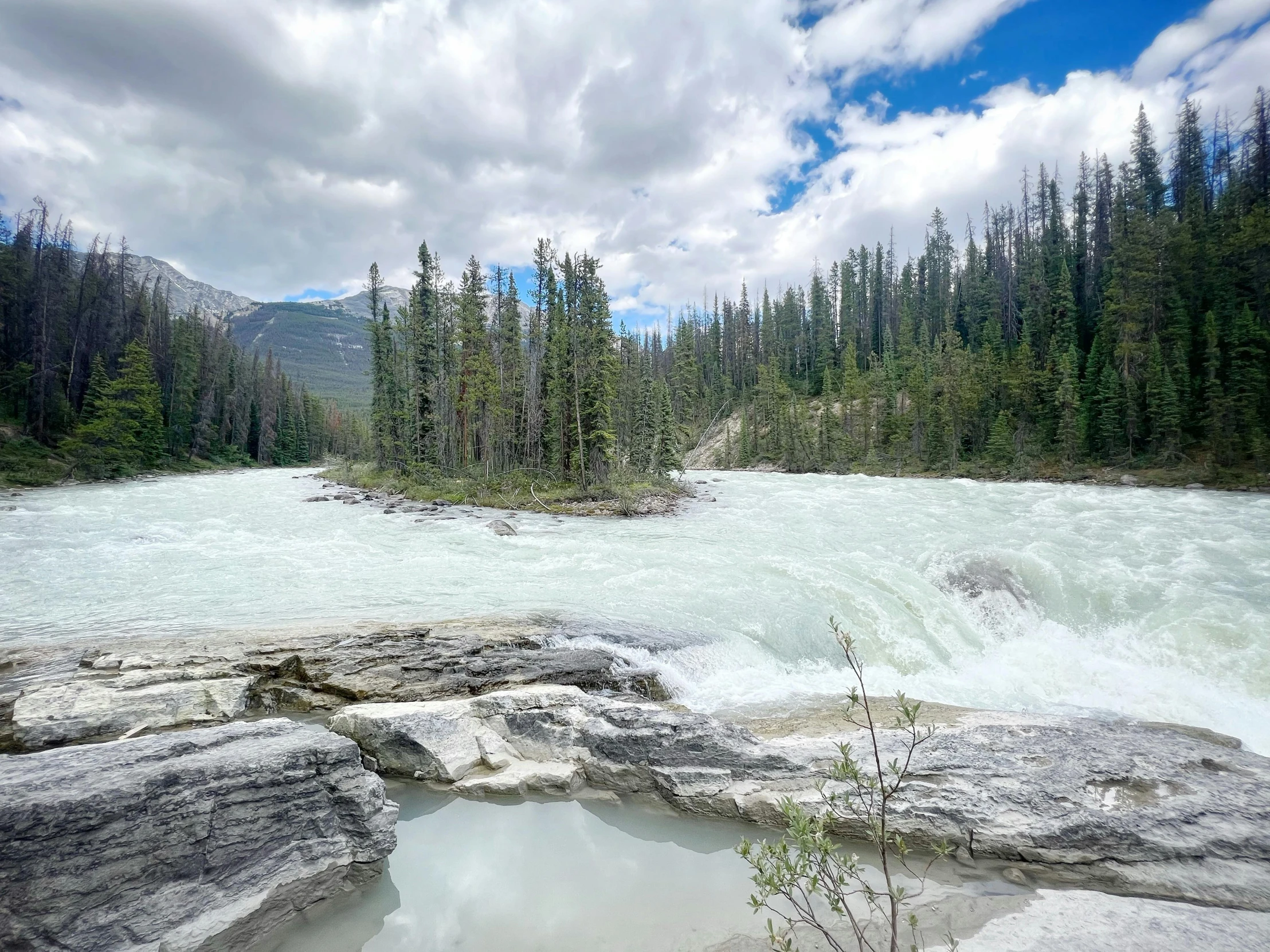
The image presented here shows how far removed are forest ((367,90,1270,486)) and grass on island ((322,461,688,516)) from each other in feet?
5.00

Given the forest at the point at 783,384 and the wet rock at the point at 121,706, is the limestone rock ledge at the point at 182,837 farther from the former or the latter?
the forest at the point at 783,384

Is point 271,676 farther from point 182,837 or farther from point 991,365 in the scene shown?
point 991,365

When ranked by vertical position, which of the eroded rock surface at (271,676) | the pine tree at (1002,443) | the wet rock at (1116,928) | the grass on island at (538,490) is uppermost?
the pine tree at (1002,443)

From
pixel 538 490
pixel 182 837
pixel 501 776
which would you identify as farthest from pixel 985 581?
pixel 538 490

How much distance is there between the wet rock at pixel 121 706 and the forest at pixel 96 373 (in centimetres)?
3926

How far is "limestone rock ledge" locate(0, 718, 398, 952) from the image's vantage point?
10.2 ft

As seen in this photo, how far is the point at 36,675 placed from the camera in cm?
664

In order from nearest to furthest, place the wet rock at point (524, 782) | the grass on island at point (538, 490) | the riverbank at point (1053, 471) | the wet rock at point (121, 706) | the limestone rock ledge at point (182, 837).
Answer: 1. the limestone rock ledge at point (182, 837)
2. the wet rock at point (524, 782)
3. the wet rock at point (121, 706)
4. the grass on island at point (538, 490)
5. the riverbank at point (1053, 471)

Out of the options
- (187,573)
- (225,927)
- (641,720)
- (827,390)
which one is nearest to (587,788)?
(641,720)

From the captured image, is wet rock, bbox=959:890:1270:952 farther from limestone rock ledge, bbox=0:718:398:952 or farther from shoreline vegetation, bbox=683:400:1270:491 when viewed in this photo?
shoreline vegetation, bbox=683:400:1270:491

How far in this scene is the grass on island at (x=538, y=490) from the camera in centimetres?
2738

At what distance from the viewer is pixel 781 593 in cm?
1147

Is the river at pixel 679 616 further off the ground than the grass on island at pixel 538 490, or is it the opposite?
the grass on island at pixel 538 490

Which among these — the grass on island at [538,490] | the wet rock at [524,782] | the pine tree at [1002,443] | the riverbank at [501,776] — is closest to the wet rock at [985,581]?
the riverbank at [501,776]
